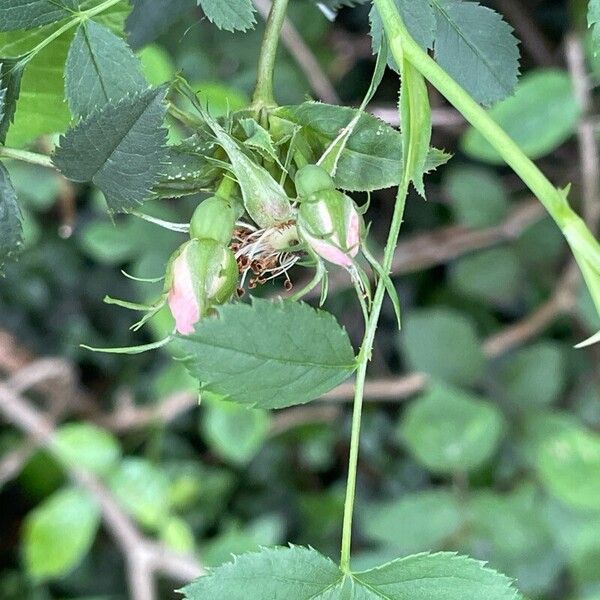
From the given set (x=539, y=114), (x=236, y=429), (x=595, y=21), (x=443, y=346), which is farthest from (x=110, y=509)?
(x=595, y=21)

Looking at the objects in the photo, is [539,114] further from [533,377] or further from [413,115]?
[413,115]

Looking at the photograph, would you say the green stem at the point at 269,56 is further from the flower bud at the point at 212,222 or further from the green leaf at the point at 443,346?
the green leaf at the point at 443,346

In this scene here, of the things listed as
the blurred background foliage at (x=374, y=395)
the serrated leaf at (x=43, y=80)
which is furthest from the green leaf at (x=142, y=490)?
the serrated leaf at (x=43, y=80)

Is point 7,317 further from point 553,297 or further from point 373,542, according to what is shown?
point 553,297

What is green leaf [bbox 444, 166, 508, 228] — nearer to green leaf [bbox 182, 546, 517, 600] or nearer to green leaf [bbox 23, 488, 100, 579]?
green leaf [bbox 23, 488, 100, 579]

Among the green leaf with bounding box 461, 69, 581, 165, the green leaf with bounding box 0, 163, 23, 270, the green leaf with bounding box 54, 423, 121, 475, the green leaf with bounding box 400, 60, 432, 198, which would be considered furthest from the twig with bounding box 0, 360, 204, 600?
the green leaf with bounding box 400, 60, 432, 198

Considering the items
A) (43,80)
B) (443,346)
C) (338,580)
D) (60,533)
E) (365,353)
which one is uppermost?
(43,80)

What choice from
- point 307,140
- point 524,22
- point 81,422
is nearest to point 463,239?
point 524,22
